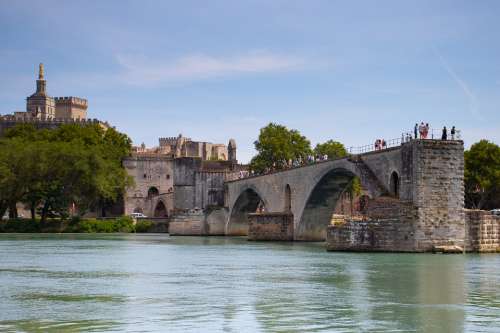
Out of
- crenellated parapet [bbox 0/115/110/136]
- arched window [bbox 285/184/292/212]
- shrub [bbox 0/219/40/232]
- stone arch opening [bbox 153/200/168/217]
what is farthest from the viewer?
crenellated parapet [bbox 0/115/110/136]

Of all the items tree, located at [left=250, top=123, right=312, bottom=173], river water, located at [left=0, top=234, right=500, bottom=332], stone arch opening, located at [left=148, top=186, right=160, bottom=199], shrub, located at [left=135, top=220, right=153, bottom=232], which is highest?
tree, located at [left=250, top=123, right=312, bottom=173]

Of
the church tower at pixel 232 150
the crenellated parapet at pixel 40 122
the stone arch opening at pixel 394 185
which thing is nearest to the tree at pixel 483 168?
the stone arch opening at pixel 394 185

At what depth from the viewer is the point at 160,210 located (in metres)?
A: 104

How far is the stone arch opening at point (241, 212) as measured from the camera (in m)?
79.6

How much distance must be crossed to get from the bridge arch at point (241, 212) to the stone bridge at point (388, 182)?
45.3ft

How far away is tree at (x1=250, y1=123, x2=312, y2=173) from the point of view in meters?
91.2

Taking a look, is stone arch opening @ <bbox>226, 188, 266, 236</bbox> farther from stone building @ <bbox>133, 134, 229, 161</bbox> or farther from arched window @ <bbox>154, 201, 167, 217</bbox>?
stone building @ <bbox>133, 134, 229, 161</bbox>

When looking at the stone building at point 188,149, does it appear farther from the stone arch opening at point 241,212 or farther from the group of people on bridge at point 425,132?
the group of people on bridge at point 425,132

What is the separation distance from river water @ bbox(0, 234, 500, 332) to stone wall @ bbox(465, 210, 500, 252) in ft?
8.40

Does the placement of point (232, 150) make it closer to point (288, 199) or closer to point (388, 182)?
point (288, 199)

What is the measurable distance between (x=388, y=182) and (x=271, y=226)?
19002 mm

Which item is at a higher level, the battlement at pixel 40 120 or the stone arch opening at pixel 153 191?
the battlement at pixel 40 120

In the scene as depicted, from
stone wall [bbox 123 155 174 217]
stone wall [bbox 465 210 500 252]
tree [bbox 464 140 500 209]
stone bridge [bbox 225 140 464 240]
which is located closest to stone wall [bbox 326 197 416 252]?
stone bridge [bbox 225 140 464 240]

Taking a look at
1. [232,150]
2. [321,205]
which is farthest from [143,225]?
[321,205]
